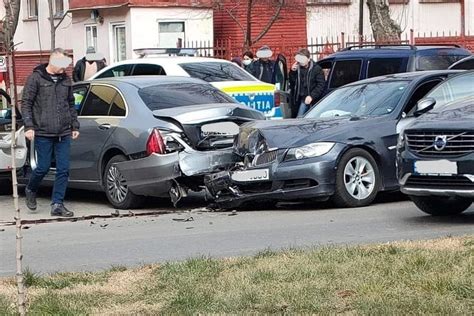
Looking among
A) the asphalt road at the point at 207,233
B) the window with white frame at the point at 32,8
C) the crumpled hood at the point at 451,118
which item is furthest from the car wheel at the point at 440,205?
the window with white frame at the point at 32,8

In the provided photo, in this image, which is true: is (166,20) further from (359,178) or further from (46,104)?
(359,178)

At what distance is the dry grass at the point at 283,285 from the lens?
6.04 metres

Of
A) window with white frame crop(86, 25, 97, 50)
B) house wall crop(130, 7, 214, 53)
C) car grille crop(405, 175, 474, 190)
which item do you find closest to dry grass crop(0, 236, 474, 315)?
car grille crop(405, 175, 474, 190)

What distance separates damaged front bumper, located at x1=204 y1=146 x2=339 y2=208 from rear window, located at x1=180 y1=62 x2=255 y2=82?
4915 millimetres

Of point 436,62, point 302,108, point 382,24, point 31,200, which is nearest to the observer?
point 31,200

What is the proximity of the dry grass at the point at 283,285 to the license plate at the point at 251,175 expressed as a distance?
350 centimetres

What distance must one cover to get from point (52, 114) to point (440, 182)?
463cm

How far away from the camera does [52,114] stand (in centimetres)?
1162

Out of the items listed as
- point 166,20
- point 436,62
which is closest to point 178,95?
point 436,62

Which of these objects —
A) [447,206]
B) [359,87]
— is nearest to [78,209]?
[359,87]

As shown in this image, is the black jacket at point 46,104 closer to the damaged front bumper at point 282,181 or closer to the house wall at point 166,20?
the damaged front bumper at point 282,181

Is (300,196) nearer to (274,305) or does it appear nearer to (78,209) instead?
(78,209)

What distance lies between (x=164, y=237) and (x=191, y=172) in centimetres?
194

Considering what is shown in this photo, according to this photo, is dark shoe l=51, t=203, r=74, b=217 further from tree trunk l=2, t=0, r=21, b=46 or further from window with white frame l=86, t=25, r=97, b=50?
window with white frame l=86, t=25, r=97, b=50
